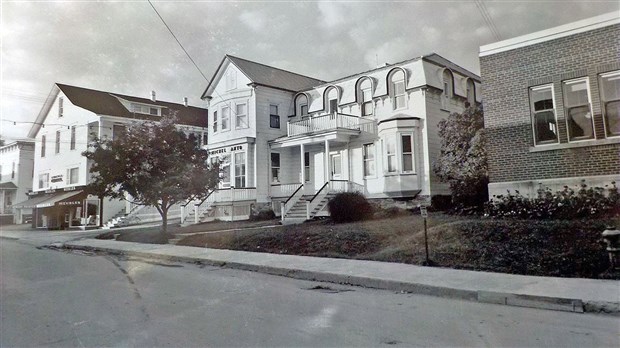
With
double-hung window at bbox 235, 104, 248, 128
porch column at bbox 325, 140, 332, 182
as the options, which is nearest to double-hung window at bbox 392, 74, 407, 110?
porch column at bbox 325, 140, 332, 182

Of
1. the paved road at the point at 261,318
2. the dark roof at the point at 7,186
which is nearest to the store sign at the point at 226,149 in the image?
the paved road at the point at 261,318

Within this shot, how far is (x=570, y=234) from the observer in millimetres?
9219

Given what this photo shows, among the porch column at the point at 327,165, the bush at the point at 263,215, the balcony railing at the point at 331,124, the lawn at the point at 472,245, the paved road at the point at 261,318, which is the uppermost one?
the balcony railing at the point at 331,124

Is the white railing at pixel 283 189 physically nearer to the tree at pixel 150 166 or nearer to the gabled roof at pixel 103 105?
the tree at pixel 150 166

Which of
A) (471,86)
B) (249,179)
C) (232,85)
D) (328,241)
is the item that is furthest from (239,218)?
(471,86)

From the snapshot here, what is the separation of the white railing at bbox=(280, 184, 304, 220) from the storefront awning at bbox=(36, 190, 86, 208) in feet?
54.1

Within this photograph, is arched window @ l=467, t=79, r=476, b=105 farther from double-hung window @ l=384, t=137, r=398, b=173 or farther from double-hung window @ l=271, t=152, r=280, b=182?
double-hung window @ l=271, t=152, r=280, b=182

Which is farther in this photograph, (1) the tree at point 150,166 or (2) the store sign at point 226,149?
(2) the store sign at point 226,149

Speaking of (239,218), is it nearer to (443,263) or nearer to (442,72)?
(442,72)

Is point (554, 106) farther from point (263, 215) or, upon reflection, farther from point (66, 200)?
point (66, 200)

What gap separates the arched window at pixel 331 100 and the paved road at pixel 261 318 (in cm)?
1626

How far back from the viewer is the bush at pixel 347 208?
1731cm

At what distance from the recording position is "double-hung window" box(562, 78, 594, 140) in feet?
38.7

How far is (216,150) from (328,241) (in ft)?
50.0
